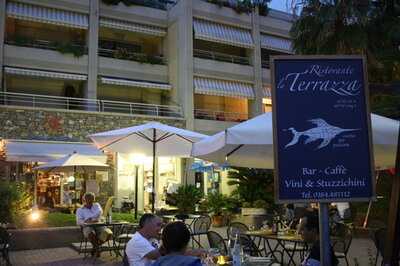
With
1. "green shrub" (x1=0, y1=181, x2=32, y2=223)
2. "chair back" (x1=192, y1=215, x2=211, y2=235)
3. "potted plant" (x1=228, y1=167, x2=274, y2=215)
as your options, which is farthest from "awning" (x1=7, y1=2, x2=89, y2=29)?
"chair back" (x1=192, y1=215, x2=211, y2=235)

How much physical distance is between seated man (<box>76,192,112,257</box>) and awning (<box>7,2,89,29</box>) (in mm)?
16239

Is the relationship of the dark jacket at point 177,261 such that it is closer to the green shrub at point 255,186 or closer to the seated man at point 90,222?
the seated man at point 90,222

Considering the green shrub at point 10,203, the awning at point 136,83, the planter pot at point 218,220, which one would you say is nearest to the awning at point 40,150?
the awning at point 136,83

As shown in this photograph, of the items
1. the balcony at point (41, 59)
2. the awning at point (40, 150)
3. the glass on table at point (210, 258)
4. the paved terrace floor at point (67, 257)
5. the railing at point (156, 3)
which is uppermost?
the railing at point (156, 3)

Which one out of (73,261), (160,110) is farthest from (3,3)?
(73,261)

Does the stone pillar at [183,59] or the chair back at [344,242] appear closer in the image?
the chair back at [344,242]

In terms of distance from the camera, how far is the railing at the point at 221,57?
29938 mm

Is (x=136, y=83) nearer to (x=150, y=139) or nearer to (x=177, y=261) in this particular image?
(x=150, y=139)

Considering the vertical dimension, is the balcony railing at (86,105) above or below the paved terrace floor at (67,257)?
above

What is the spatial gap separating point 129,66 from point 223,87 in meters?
5.56

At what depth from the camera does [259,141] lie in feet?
19.3

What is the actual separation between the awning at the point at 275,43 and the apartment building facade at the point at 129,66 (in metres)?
Answer: 0.06

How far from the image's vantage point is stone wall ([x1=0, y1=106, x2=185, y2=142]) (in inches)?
908

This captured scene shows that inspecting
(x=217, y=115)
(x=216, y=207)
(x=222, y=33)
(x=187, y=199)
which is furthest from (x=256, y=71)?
(x=216, y=207)
